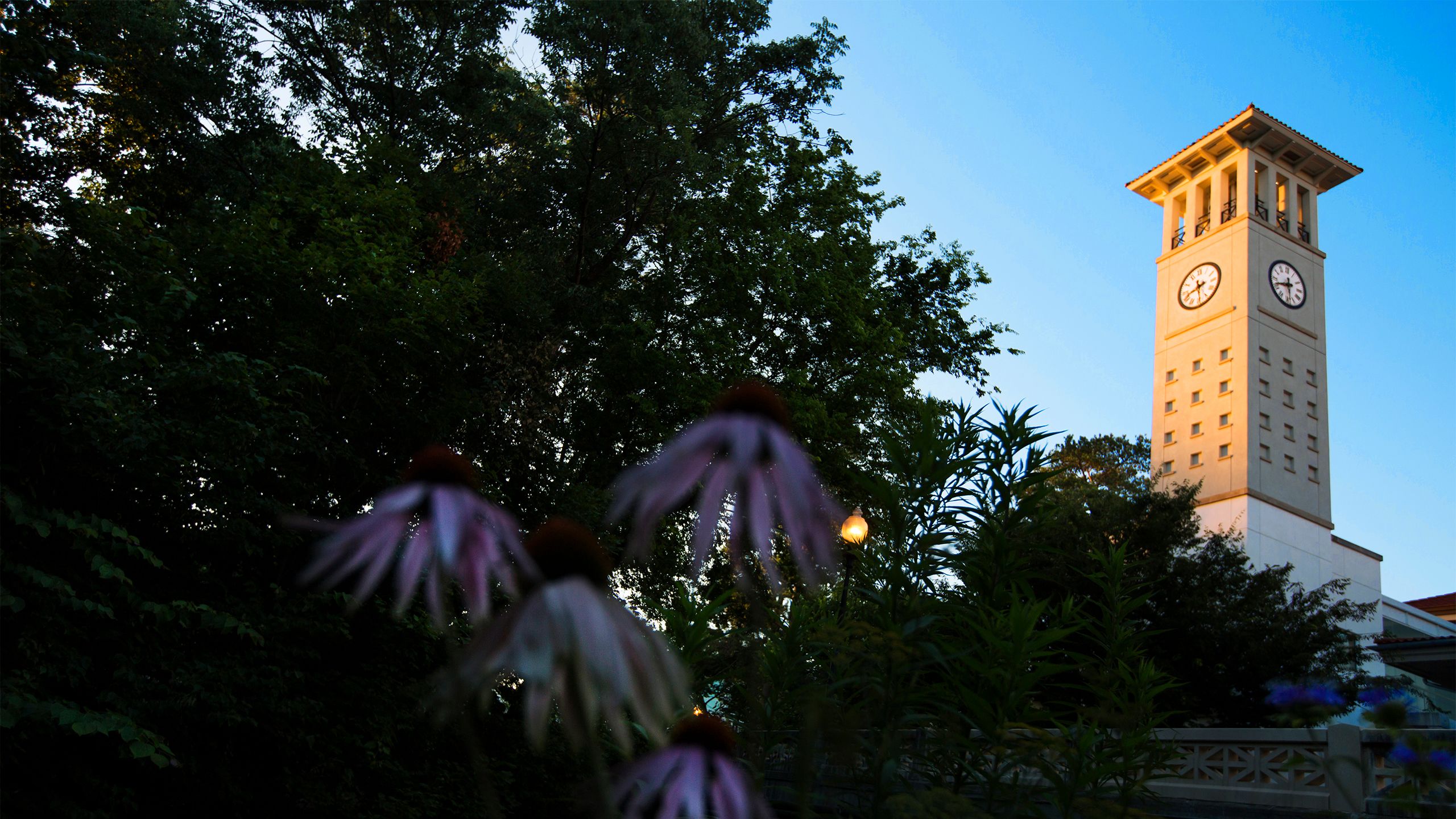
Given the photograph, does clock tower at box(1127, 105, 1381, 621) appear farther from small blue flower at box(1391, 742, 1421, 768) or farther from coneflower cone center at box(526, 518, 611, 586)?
coneflower cone center at box(526, 518, 611, 586)

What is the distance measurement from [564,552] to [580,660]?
0.34 m

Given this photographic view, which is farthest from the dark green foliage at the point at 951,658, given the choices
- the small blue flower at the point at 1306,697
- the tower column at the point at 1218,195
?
the tower column at the point at 1218,195

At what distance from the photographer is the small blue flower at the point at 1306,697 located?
139 inches

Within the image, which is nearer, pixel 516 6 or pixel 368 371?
pixel 368 371

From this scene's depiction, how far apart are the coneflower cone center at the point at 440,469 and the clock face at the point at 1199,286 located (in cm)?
4361

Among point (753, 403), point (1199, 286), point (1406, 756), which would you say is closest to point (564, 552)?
point (753, 403)

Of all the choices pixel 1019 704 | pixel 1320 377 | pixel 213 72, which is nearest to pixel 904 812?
pixel 1019 704

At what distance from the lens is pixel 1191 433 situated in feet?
126

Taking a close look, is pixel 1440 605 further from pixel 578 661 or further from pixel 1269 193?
pixel 578 661

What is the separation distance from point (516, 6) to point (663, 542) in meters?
10.2

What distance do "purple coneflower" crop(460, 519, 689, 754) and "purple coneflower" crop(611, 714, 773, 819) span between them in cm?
19

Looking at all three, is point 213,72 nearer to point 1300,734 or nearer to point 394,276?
point 394,276

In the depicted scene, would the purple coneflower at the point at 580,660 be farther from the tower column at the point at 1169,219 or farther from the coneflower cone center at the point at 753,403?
the tower column at the point at 1169,219

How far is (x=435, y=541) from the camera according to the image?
1193mm
